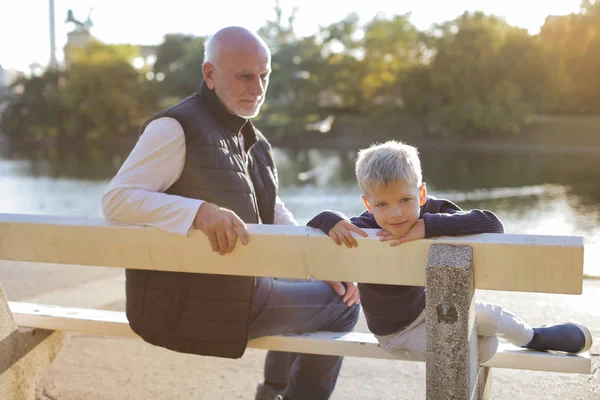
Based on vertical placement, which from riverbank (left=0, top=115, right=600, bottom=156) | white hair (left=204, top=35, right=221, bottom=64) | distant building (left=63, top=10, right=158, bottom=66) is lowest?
riverbank (left=0, top=115, right=600, bottom=156)

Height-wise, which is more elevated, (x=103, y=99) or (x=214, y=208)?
→ (x=214, y=208)

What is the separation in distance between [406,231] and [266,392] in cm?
117

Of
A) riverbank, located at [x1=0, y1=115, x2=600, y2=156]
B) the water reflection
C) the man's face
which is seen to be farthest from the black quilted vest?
riverbank, located at [x1=0, y1=115, x2=600, y2=156]

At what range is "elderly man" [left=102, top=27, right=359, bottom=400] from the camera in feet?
7.64

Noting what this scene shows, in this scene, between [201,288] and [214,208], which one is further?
[201,288]

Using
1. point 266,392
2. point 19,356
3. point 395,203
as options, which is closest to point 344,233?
point 395,203

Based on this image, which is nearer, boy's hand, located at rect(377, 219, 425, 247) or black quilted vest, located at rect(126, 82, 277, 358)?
boy's hand, located at rect(377, 219, 425, 247)

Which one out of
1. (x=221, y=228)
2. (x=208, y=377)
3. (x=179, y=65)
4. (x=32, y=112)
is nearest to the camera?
(x=221, y=228)

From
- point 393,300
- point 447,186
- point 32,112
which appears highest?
point 393,300

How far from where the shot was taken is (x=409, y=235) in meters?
1.81

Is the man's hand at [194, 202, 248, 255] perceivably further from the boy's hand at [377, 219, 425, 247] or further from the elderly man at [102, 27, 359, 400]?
the boy's hand at [377, 219, 425, 247]

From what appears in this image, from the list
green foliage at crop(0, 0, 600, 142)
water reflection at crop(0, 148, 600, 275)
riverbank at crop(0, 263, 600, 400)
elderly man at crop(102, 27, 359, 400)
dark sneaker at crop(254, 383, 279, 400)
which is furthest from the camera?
green foliage at crop(0, 0, 600, 142)

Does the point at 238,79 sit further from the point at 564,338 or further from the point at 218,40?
the point at 564,338

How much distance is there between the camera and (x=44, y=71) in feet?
175
